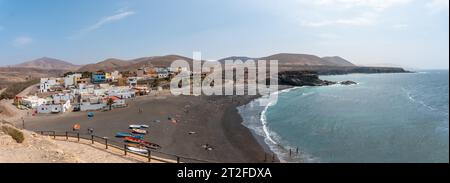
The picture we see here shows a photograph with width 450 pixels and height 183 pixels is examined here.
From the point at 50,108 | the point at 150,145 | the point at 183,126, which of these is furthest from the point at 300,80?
the point at 150,145

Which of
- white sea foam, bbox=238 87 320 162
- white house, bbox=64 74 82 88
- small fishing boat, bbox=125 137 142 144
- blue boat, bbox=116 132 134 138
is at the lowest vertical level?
white sea foam, bbox=238 87 320 162

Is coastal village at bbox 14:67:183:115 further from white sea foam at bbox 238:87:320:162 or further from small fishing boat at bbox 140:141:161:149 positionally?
small fishing boat at bbox 140:141:161:149

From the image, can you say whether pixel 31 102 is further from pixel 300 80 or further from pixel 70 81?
pixel 300 80

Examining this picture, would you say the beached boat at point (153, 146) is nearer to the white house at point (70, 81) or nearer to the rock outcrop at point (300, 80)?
the white house at point (70, 81)

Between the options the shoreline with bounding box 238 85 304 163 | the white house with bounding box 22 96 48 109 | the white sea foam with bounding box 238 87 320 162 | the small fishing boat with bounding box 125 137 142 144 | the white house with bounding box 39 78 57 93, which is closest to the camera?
the white sea foam with bounding box 238 87 320 162

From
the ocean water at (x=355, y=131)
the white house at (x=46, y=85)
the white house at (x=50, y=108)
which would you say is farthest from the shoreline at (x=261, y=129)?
the white house at (x=46, y=85)

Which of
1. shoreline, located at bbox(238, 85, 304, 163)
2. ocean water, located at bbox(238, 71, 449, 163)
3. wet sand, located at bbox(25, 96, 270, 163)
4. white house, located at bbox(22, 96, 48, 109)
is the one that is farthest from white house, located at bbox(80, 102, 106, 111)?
ocean water, located at bbox(238, 71, 449, 163)

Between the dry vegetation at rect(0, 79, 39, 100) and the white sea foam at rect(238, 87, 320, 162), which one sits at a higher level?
the dry vegetation at rect(0, 79, 39, 100)
